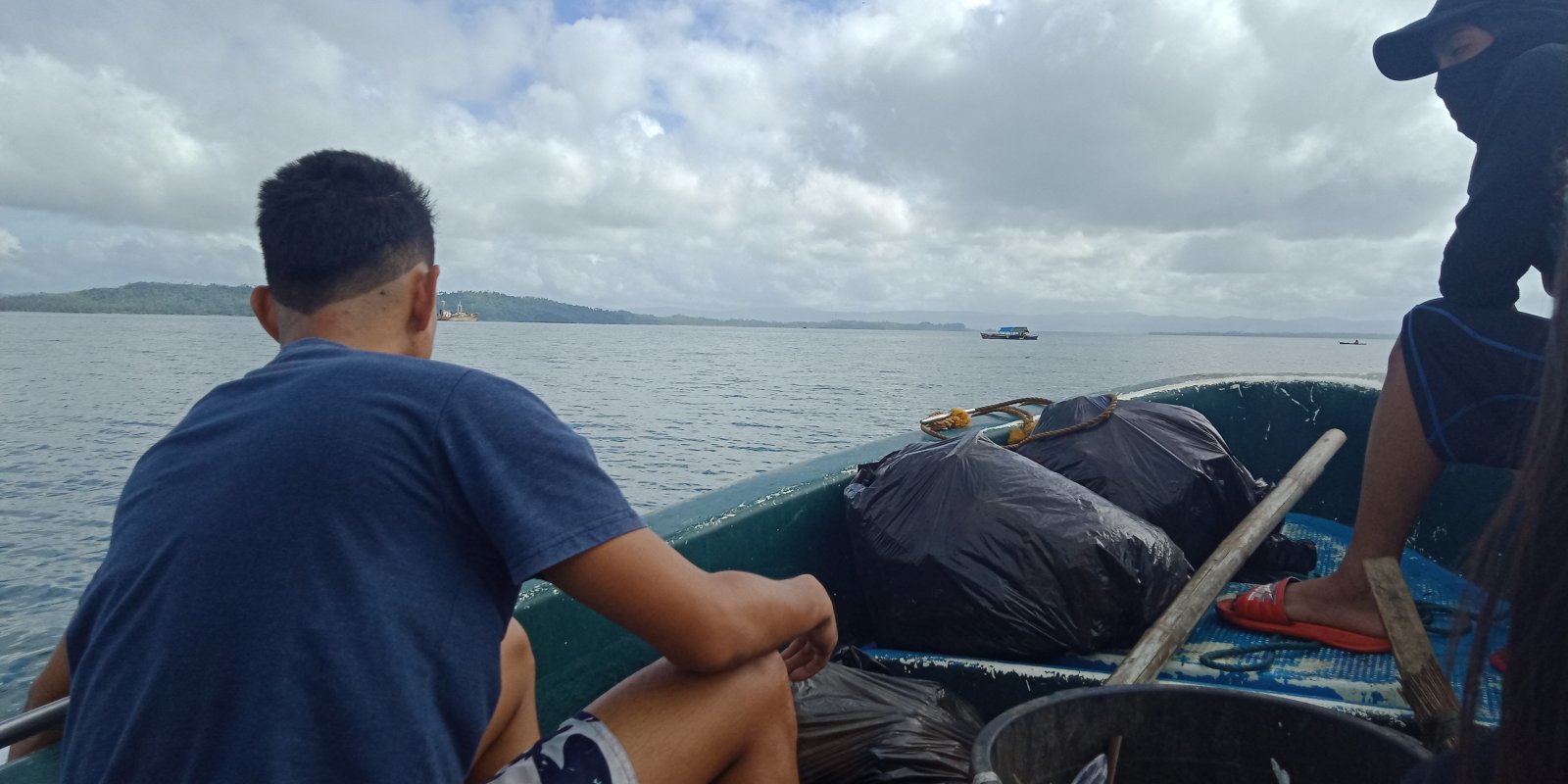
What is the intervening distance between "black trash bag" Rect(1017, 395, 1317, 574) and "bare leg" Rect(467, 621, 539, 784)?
1918 millimetres

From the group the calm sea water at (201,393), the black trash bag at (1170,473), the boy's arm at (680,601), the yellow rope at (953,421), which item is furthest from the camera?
the calm sea water at (201,393)

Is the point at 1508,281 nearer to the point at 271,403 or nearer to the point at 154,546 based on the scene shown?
the point at 271,403

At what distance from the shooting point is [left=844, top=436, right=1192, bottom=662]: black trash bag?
2303mm

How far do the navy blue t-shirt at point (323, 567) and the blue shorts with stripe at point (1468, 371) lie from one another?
2.03 m


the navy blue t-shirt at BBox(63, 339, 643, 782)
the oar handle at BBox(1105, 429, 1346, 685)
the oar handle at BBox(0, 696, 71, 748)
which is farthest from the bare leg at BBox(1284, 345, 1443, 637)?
the oar handle at BBox(0, 696, 71, 748)

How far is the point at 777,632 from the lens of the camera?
1431 millimetres

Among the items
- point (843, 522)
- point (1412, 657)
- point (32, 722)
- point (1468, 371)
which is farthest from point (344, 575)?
point (1468, 371)

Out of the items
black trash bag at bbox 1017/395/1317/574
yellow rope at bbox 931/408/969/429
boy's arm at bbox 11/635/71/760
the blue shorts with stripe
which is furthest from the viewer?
yellow rope at bbox 931/408/969/429

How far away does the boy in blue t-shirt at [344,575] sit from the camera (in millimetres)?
1007

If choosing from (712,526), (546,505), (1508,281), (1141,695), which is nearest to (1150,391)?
(1508,281)

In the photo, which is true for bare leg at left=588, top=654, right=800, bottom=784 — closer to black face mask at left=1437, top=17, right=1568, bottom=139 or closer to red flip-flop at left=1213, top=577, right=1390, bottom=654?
red flip-flop at left=1213, top=577, right=1390, bottom=654

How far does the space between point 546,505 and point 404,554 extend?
0.17m

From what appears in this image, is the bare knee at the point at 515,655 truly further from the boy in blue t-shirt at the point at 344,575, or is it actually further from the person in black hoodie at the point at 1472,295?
the person in black hoodie at the point at 1472,295

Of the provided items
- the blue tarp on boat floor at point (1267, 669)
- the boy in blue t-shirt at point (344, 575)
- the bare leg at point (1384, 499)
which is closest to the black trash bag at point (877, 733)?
the blue tarp on boat floor at point (1267, 669)
